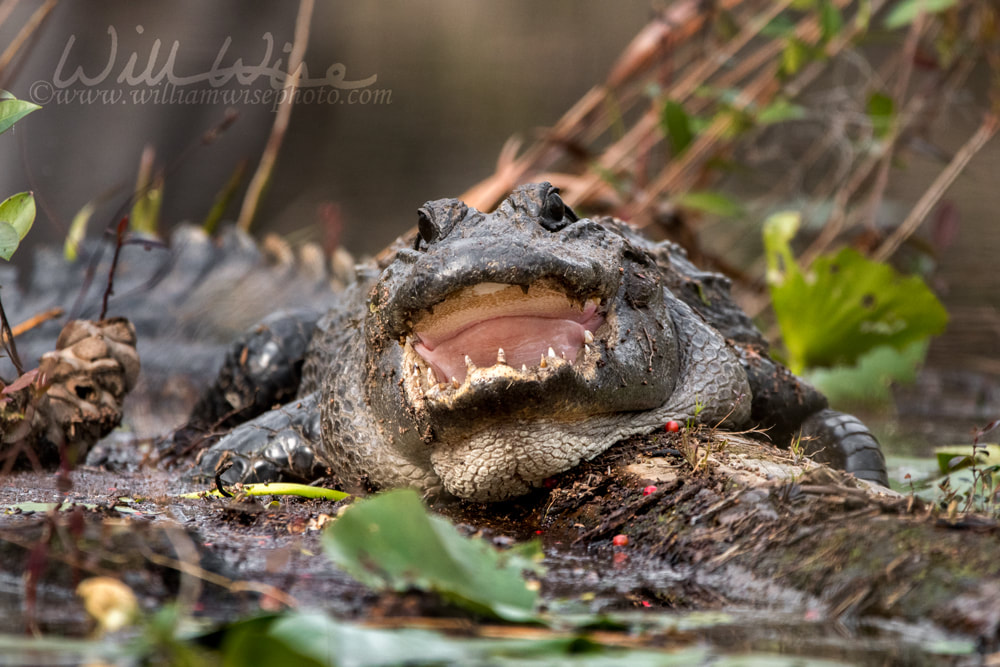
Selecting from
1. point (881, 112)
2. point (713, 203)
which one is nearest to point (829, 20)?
point (881, 112)

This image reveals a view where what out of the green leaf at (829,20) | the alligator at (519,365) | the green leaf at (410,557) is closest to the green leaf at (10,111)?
the alligator at (519,365)

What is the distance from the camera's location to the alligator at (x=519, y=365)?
2.33m

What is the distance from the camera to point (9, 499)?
2617mm

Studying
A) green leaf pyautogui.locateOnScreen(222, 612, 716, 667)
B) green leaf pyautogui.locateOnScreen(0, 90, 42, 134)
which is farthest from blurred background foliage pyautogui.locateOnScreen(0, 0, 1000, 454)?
green leaf pyautogui.locateOnScreen(222, 612, 716, 667)

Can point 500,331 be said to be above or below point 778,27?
below

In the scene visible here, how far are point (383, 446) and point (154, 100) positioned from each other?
839 cm

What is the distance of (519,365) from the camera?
7.90ft

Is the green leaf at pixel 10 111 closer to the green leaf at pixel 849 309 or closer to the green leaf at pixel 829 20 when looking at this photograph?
the green leaf at pixel 849 309

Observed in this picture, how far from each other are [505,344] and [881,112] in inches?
179

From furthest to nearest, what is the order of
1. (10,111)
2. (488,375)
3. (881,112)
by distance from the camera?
(881,112) → (10,111) → (488,375)

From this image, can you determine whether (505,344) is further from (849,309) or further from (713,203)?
(713,203)

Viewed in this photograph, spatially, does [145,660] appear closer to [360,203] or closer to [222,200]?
[222,200]

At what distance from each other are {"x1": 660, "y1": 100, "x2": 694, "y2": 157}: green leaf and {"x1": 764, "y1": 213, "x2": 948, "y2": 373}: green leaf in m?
1.40

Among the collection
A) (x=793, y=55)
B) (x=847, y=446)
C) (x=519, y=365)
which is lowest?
(x=847, y=446)
